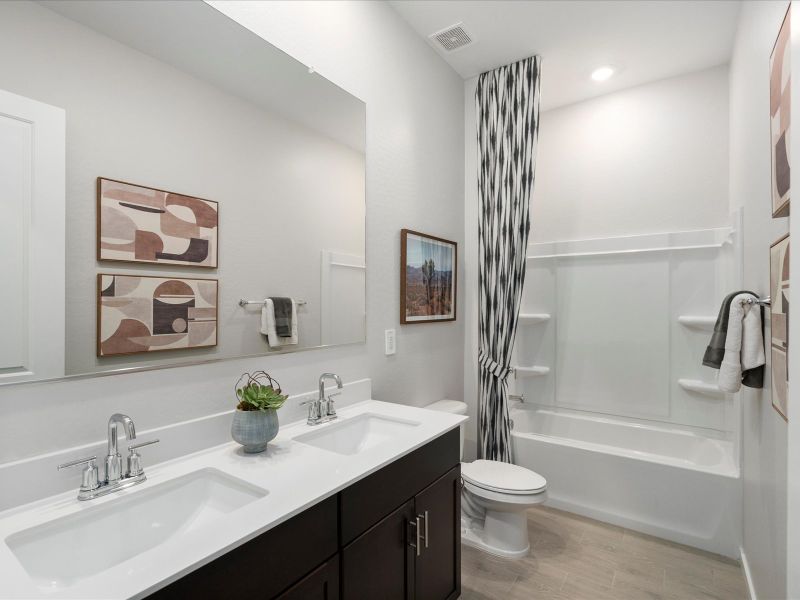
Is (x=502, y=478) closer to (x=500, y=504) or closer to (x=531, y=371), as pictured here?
(x=500, y=504)

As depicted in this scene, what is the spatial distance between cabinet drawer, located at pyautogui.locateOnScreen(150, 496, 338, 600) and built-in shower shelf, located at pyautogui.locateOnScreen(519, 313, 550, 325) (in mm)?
2335

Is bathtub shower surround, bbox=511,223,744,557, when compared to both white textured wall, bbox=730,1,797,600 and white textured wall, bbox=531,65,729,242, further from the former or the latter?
white textured wall, bbox=730,1,797,600

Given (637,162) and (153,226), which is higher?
(637,162)

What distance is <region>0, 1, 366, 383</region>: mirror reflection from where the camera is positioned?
1017 mm

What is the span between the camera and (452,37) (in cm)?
246

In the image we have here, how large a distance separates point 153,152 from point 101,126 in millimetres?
137

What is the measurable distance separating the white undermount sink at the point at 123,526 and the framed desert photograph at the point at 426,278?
1325 mm

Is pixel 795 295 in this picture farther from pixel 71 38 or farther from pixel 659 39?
pixel 659 39

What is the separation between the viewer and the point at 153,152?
124 cm

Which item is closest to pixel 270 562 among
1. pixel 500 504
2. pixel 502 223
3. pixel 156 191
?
pixel 156 191

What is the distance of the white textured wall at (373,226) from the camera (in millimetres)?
1097

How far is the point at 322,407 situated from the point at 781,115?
177 cm

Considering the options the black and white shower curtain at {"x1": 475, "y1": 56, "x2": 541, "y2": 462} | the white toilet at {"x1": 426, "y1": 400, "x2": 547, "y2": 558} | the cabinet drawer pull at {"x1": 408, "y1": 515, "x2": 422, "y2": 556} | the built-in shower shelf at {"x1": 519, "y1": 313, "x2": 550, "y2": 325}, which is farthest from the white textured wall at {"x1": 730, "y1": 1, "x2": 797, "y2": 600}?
the built-in shower shelf at {"x1": 519, "y1": 313, "x2": 550, "y2": 325}

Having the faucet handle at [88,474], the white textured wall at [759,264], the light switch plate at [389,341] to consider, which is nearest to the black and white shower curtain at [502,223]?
the light switch plate at [389,341]
